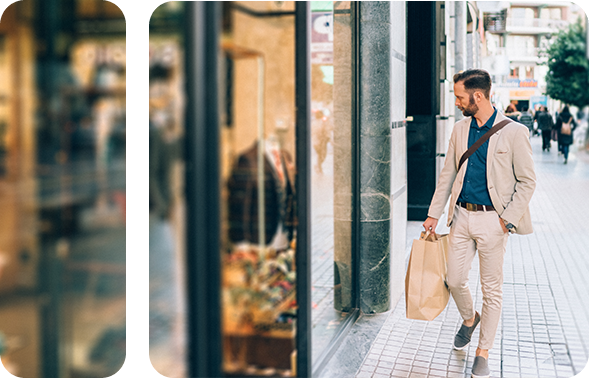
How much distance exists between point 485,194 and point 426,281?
2.21 feet

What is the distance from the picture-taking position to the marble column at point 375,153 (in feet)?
17.3

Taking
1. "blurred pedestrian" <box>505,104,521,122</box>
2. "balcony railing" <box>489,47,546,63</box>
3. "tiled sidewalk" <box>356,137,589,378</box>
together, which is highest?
"balcony railing" <box>489,47,546,63</box>

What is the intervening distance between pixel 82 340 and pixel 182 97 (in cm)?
89

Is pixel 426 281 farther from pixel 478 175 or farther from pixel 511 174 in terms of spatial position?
pixel 511 174

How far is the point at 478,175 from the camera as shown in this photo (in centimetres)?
402

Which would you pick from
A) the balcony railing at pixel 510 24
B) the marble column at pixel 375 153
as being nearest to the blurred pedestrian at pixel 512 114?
the marble column at pixel 375 153

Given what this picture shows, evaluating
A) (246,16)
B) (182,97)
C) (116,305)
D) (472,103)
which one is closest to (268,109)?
(246,16)

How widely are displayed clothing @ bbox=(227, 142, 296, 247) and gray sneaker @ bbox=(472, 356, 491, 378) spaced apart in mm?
1636

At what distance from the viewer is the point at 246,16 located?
2.70 metres

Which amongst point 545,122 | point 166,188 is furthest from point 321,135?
point 545,122

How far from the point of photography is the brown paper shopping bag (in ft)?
13.6

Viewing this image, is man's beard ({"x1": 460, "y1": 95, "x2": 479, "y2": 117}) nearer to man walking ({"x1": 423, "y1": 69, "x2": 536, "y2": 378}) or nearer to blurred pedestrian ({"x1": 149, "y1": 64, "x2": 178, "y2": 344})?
man walking ({"x1": 423, "y1": 69, "x2": 536, "y2": 378})

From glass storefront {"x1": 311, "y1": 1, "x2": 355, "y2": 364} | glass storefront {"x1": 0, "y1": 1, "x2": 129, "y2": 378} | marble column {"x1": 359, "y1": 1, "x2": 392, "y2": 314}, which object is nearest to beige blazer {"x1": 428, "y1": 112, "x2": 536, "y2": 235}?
glass storefront {"x1": 311, "y1": 1, "x2": 355, "y2": 364}

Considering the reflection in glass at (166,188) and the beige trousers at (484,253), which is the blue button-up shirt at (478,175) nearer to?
the beige trousers at (484,253)
